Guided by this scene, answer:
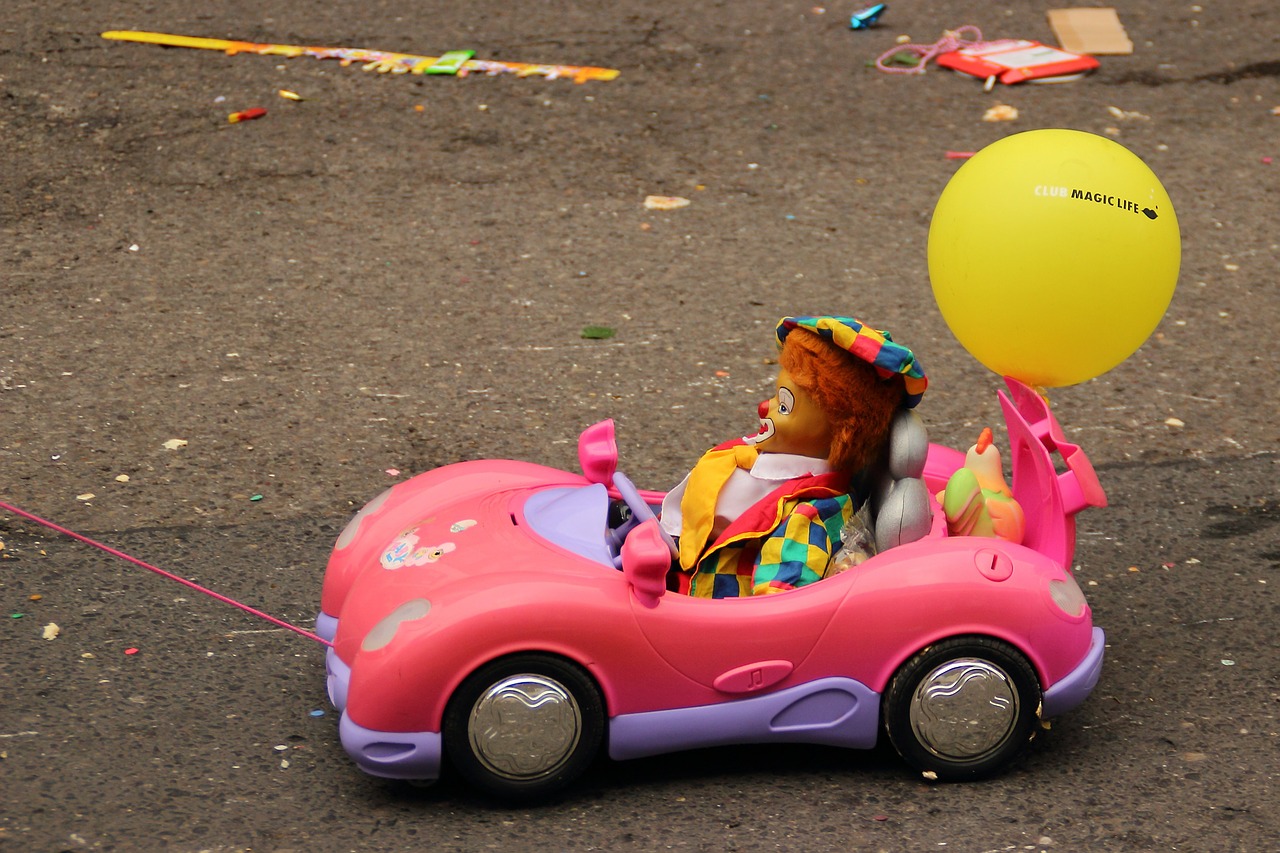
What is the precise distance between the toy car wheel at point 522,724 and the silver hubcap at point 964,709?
702 mm

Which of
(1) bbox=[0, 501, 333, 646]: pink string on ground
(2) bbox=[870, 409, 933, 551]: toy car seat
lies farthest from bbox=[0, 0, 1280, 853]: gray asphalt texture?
(2) bbox=[870, 409, 933, 551]: toy car seat

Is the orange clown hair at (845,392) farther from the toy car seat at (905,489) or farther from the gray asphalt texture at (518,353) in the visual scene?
the gray asphalt texture at (518,353)

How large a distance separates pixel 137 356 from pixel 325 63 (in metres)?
3.10

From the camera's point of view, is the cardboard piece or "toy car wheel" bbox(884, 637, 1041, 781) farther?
the cardboard piece

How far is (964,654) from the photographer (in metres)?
3.12

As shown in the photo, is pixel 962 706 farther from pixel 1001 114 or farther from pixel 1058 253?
pixel 1001 114

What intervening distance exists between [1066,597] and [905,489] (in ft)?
1.37

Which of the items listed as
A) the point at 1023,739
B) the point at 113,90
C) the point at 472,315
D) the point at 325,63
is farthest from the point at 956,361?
the point at 113,90

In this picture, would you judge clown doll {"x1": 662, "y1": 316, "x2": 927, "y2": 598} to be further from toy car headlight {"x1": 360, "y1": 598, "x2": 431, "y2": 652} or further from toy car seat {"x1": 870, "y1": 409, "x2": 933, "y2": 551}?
toy car headlight {"x1": 360, "y1": 598, "x2": 431, "y2": 652}

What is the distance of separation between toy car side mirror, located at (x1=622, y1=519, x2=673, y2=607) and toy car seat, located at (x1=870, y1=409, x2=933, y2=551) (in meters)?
0.53

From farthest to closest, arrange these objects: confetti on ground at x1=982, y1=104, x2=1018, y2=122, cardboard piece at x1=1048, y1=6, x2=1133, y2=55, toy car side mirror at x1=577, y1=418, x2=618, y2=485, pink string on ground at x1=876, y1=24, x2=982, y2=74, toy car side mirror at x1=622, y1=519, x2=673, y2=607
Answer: cardboard piece at x1=1048, y1=6, x2=1133, y2=55 < pink string on ground at x1=876, y1=24, x2=982, y2=74 < confetti on ground at x1=982, y1=104, x2=1018, y2=122 < toy car side mirror at x1=577, y1=418, x2=618, y2=485 < toy car side mirror at x1=622, y1=519, x2=673, y2=607

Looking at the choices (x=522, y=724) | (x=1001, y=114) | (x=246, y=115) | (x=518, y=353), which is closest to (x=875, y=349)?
(x=522, y=724)

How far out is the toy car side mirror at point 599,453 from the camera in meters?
3.55

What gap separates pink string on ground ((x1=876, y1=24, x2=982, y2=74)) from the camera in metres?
7.91
